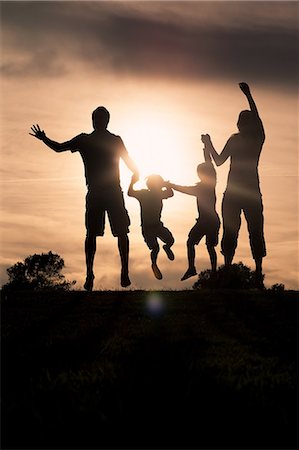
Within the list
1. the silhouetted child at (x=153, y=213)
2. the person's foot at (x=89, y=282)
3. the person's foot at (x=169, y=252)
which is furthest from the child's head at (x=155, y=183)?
the person's foot at (x=89, y=282)

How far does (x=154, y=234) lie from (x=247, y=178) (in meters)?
4.80

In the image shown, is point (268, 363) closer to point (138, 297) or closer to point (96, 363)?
point (96, 363)

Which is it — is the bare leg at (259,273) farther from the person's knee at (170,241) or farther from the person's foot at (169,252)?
the person's foot at (169,252)

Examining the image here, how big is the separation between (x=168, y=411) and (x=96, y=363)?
5.11 feet

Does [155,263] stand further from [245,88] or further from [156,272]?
[245,88]

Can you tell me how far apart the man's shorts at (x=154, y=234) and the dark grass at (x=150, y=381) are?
873 centimetres

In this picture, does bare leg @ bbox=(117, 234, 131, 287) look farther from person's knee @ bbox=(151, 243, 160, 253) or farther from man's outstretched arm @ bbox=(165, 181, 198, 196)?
person's knee @ bbox=(151, 243, 160, 253)

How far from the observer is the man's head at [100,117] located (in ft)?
47.4

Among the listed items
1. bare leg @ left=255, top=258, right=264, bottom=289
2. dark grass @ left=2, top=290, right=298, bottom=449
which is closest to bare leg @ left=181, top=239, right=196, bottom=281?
bare leg @ left=255, top=258, right=264, bottom=289

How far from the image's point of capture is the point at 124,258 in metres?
14.6

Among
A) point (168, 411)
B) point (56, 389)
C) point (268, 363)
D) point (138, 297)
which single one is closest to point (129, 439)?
point (168, 411)

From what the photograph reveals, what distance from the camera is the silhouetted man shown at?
1462 cm

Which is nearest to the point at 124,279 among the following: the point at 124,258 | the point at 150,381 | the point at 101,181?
Answer: the point at 124,258

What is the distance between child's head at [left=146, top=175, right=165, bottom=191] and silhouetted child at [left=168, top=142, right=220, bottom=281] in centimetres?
28
